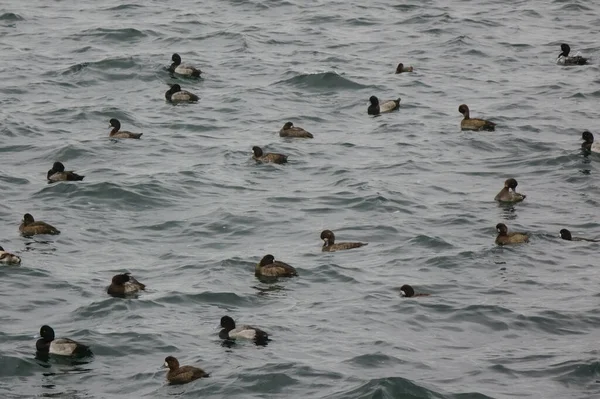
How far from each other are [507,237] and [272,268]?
5.16m

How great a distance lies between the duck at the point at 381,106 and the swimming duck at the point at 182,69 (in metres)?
6.15

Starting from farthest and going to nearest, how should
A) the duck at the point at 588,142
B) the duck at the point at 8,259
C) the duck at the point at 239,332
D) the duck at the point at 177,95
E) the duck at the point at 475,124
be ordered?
the duck at the point at 177,95 → the duck at the point at 475,124 → the duck at the point at 588,142 → the duck at the point at 8,259 → the duck at the point at 239,332

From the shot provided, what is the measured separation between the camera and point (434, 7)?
170ft

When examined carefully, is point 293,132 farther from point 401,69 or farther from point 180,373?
point 180,373

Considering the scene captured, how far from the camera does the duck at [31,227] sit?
90.7 ft

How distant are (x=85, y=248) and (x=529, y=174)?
11.6 meters

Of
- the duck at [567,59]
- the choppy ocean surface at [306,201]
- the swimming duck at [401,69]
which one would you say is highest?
the duck at [567,59]

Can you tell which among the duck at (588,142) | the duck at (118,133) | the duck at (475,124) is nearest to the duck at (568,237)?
the duck at (588,142)

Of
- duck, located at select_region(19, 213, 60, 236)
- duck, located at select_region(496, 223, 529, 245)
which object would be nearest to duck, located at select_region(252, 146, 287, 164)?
duck, located at select_region(19, 213, 60, 236)

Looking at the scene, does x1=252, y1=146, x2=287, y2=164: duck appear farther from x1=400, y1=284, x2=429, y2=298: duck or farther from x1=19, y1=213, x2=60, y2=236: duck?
x1=400, y1=284, x2=429, y2=298: duck

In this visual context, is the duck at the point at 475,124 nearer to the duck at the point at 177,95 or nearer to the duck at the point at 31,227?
A: the duck at the point at 177,95

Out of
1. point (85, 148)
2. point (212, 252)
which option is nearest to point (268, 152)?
point (85, 148)

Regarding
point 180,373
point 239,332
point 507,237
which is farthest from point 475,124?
point 180,373

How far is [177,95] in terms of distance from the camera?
38.6m
